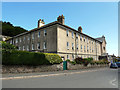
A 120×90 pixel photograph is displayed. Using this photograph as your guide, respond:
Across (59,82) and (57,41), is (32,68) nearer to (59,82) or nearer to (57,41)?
(59,82)

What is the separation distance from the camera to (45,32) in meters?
24.7

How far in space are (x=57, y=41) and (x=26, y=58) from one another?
940cm

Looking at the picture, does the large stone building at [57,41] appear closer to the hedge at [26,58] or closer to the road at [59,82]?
the hedge at [26,58]

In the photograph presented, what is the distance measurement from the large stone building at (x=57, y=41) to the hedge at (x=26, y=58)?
5629mm

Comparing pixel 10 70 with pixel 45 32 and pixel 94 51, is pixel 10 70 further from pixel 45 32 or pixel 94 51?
pixel 94 51

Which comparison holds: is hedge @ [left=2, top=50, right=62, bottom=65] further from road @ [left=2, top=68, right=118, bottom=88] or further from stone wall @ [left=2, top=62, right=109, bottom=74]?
road @ [left=2, top=68, right=118, bottom=88]

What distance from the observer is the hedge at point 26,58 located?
39.3ft

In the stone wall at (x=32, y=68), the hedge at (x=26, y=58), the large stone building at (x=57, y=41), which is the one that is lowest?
the stone wall at (x=32, y=68)

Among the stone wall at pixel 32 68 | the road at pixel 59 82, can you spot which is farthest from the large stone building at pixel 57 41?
the road at pixel 59 82

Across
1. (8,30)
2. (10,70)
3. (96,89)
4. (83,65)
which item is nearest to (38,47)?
(83,65)

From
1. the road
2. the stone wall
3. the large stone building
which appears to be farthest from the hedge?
the large stone building

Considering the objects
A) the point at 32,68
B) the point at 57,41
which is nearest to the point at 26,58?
the point at 32,68

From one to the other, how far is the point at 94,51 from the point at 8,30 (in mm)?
47541

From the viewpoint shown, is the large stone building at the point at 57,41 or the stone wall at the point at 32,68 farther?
the large stone building at the point at 57,41
